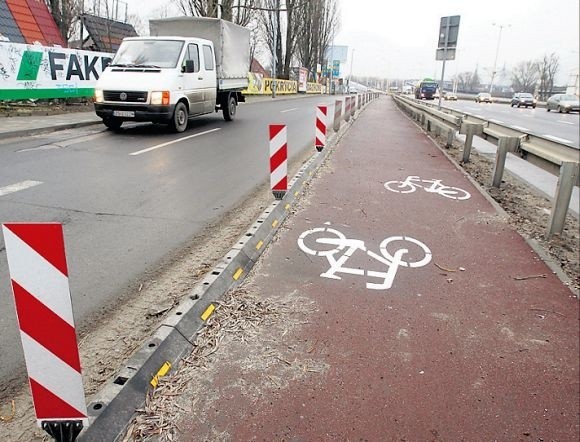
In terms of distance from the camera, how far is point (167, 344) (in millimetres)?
2711

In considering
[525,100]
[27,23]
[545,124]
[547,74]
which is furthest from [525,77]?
Answer: [27,23]

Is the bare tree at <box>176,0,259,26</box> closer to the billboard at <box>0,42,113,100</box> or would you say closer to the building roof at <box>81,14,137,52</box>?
the building roof at <box>81,14,137,52</box>

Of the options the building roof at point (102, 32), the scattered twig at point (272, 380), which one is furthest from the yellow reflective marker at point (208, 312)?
the building roof at point (102, 32)

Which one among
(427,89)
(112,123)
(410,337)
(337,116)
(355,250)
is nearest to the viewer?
(410,337)

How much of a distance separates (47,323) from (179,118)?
10.8m

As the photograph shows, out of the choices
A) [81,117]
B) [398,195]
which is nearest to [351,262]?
[398,195]

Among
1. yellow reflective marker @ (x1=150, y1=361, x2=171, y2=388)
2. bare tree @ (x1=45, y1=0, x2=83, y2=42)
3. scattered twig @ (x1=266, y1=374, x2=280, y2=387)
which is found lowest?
scattered twig @ (x1=266, y1=374, x2=280, y2=387)

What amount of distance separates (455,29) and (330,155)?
1277 cm

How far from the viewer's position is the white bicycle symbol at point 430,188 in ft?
23.5

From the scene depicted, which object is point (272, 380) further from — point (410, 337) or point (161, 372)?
point (410, 337)

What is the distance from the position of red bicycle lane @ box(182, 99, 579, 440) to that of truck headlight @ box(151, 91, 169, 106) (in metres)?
6.63

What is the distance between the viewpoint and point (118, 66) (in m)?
11.5

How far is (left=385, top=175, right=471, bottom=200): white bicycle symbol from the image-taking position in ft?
23.5

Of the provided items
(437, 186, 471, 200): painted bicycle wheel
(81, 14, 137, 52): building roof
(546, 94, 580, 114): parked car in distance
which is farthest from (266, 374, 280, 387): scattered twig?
(546, 94, 580, 114): parked car in distance
